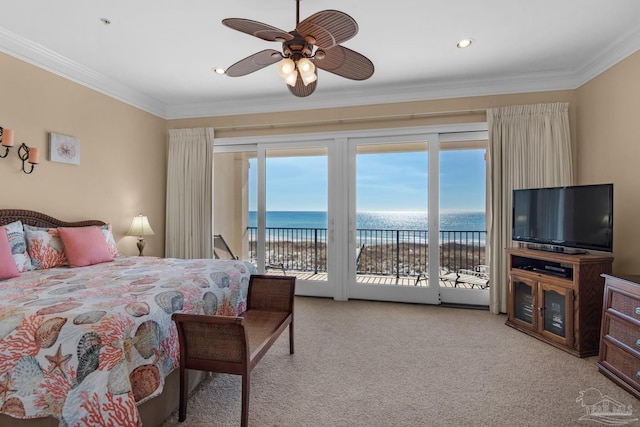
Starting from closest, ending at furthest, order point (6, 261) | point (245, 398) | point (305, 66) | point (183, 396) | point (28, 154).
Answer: point (245, 398) → point (183, 396) → point (305, 66) → point (6, 261) → point (28, 154)

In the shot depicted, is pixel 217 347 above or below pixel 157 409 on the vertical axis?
above

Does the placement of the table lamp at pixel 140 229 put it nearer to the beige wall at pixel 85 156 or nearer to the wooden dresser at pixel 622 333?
the beige wall at pixel 85 156

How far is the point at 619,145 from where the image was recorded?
9.43ft

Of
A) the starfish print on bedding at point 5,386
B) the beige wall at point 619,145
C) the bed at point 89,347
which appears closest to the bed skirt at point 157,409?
the bed at point 89,347

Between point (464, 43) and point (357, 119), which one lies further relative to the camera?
point (357, 119)

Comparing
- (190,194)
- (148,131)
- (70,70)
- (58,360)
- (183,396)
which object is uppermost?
(70,70)

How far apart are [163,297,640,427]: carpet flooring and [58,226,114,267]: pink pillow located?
5.48ft

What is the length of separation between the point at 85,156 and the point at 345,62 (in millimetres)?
3093

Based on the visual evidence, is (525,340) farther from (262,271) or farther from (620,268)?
(262,271)

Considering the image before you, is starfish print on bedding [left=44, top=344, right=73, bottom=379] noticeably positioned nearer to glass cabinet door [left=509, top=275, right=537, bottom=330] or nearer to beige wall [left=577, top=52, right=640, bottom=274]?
glass cabinet door [left=509, top=275, right=537, bottom=330]

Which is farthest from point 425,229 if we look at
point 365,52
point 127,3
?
point 127,3

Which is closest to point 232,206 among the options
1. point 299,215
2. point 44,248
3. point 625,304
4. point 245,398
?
point 299,215

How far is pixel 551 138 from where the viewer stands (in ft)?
11.3

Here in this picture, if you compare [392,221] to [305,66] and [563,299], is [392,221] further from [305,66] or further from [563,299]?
[305,66]
